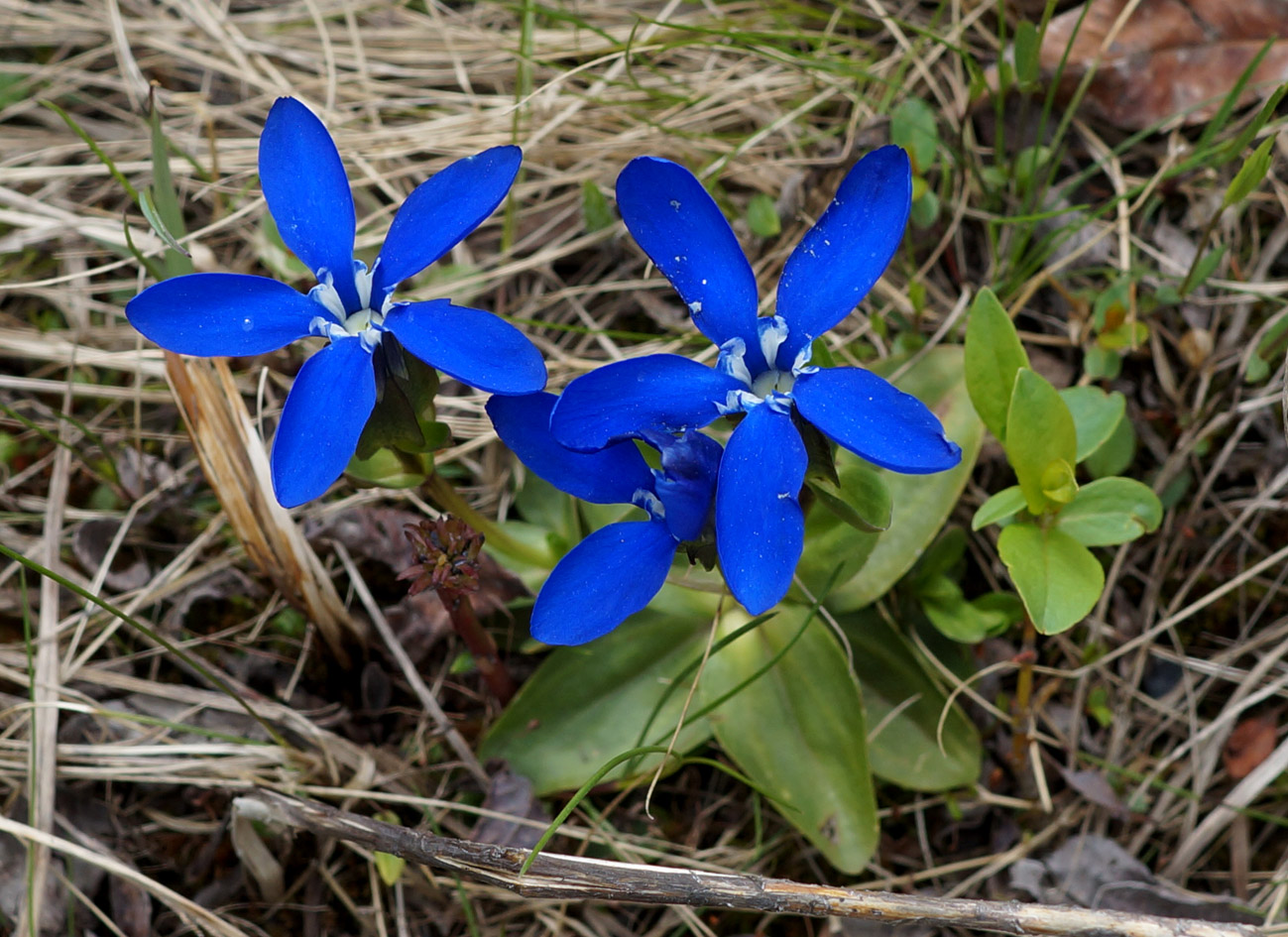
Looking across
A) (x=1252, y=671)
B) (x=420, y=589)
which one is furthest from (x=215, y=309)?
(x=1252, y=671)

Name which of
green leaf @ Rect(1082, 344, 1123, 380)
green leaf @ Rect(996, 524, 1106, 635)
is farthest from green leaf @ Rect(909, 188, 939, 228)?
green leaf @ Rect(996, 524, 1106, 635)

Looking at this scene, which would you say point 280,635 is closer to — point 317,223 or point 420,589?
point 420,589

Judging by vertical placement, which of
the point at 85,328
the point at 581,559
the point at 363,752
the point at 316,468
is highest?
the point at 316,468

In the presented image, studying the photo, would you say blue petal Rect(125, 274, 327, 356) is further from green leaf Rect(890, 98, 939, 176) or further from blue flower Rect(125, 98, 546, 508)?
green leaf Rect(890, 98, 939, 176)

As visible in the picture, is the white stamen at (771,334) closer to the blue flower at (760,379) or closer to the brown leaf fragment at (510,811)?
the blue flower at (760,379)

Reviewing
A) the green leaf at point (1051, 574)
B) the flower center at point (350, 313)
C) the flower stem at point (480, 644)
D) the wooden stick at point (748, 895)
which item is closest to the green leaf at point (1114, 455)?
the green leaf at point (1051, 574)

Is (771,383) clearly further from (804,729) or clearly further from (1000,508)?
(804,729)
